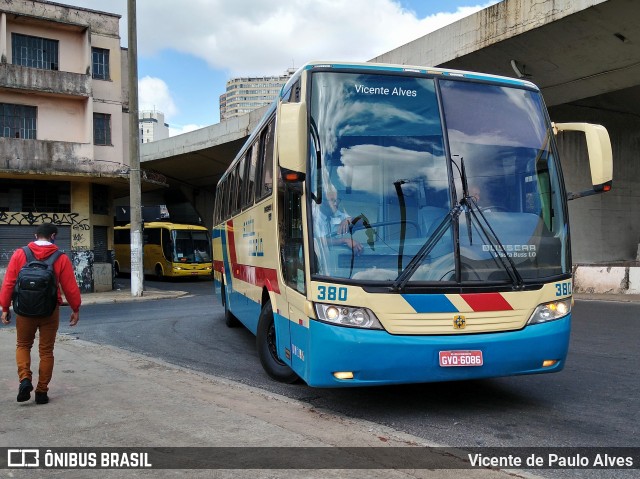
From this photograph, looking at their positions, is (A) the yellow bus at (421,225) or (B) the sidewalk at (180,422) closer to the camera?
(B) the sidewalk at (180,422)

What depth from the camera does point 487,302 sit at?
522 centimetres

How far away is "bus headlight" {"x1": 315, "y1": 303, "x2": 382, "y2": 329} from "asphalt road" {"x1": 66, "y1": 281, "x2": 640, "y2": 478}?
944mm

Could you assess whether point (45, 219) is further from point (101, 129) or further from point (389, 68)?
point (389, 68)

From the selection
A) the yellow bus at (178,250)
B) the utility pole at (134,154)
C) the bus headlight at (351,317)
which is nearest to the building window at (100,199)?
the utility pole at (134,154)

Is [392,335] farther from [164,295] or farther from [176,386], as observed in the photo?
[164,295]

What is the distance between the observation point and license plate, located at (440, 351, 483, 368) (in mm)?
5117

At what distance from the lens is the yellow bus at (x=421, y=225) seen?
5109 mm

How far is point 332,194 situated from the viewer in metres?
5.36

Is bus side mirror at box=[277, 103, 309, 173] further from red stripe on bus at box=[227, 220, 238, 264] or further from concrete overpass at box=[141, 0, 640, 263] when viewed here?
concrete overpass at box=[141, 0, 640, 263]

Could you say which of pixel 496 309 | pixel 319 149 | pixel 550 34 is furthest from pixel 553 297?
pixel 550 34

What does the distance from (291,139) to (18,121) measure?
70.1 ft

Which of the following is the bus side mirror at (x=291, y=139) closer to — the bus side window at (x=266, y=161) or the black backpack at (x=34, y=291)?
the bus side window at (x=266, y=161)

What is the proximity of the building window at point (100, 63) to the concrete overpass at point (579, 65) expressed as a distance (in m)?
6.81

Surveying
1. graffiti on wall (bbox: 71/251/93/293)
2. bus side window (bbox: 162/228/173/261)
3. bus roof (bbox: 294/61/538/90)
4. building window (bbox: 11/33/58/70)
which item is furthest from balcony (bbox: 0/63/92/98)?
bus roof (bbox: 294/61/538/90)
